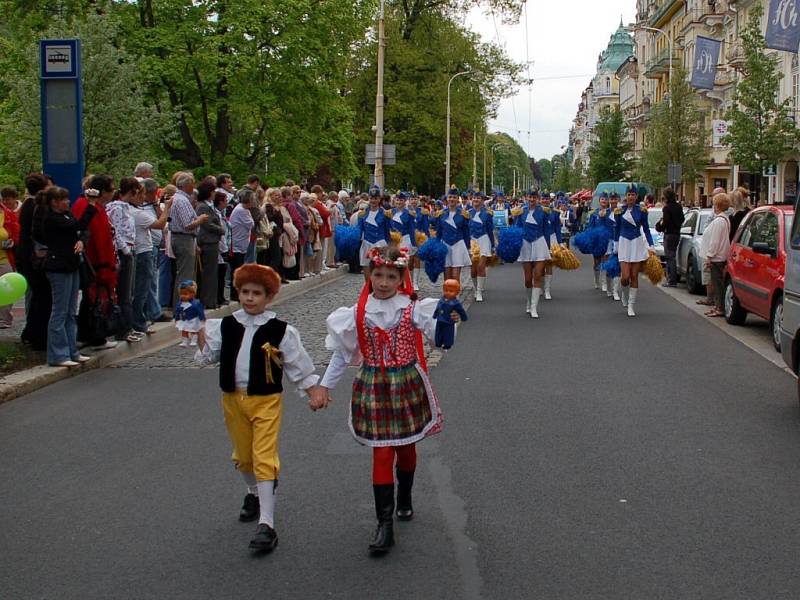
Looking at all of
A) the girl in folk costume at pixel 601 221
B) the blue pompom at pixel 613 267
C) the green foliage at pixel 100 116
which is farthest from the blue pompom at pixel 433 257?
the green foliage at pixel 100 116

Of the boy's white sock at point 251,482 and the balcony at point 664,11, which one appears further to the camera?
the balcony at point 664,11

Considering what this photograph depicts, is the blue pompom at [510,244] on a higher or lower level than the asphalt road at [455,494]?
higher

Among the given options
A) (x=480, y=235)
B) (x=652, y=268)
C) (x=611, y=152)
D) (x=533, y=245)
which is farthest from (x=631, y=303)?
(x=611, y=152)

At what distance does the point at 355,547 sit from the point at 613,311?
11602 millimetres

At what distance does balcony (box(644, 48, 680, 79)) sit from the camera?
221 feet

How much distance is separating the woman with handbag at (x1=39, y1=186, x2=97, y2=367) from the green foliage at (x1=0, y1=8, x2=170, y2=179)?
1216cm

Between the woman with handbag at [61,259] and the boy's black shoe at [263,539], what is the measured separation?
5.48 metres

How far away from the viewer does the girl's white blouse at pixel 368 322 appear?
5.17 metres

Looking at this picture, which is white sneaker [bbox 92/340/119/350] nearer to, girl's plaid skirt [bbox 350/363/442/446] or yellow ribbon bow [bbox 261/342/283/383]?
yellow ribbon bow [bbox 261/342/283/383]

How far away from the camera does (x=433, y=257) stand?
1448cm

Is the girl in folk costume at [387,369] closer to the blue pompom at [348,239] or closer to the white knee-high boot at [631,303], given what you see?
the white knee-high boot at [631,303]

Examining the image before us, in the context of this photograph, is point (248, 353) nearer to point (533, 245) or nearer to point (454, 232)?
point (533, 245)

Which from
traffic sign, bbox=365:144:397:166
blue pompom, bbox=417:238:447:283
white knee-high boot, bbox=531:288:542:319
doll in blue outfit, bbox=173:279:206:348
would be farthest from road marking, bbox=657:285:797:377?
traffic sign, bbox=365:144:397:166

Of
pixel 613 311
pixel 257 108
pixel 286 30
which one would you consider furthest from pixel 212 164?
pixel 613 311
